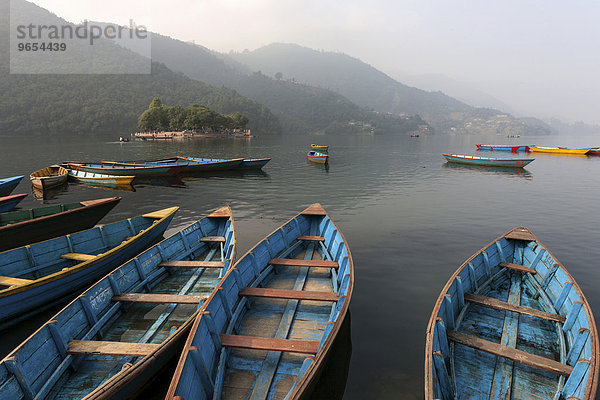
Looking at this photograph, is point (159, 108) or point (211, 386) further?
point (159, 108)

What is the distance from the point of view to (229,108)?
635 ft

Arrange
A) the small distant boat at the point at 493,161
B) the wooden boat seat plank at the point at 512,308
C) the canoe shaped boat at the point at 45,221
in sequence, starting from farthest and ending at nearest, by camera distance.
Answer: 1. the small distant boat at the point at 493,161
2. the canoe shaped boat at the point at 45,221
3. the wooden boat seat plank at the point at 512,308

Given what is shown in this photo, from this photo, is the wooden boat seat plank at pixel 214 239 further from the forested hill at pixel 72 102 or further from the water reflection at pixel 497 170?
the forested hill at pixel 72 102

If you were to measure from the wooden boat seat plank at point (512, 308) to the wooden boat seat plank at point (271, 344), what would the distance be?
5.15 m

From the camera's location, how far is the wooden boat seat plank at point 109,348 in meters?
6.48

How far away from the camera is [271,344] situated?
21.5ft

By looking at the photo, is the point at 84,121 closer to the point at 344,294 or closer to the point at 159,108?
the point at 159,108

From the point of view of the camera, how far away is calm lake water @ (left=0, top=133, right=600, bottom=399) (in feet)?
29.8

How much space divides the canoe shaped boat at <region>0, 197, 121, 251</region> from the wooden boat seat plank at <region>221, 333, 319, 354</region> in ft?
41.9

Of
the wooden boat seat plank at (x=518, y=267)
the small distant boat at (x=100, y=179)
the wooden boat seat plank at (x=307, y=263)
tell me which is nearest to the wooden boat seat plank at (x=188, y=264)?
the wooden boat seat plank at (x=307, y=263)

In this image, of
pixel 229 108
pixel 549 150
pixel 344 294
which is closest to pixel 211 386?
pixel 344 294

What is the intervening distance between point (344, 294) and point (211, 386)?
401 cm

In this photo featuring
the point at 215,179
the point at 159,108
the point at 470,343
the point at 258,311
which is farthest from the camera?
the point at 159,108

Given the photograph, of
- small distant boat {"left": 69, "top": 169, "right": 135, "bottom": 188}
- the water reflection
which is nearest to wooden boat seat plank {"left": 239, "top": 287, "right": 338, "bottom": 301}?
small distant boat {"left": 69, "top": 169, "right": 135, "bottom": 188}
